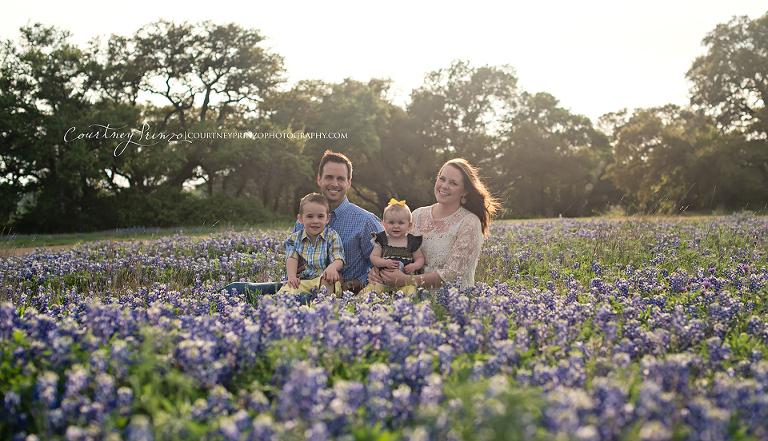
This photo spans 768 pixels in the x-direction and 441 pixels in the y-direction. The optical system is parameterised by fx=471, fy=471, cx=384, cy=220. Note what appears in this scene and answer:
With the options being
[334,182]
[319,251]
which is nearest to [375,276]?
[319,251]

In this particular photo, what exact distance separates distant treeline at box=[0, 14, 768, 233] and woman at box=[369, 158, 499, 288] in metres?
14.1

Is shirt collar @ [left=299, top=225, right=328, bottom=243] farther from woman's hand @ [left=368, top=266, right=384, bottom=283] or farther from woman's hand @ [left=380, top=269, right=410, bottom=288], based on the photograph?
woman's hand @ [left=380, top=269, right=410, bottom=288]

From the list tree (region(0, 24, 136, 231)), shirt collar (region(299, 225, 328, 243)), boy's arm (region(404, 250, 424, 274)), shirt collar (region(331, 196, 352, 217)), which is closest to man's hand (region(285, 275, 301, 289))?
shirt collar (region(299, 225, 328, 243))

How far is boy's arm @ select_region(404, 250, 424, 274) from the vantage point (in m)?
5.41

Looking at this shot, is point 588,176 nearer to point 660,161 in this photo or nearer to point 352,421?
point 660,161

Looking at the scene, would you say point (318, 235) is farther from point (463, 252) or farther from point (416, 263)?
point (463, 252)

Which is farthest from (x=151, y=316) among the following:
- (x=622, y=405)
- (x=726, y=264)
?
(x=726, y=264)

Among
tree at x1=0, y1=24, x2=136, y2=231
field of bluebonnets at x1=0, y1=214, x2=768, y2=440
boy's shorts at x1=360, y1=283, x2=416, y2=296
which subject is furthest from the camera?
tree at x1=0, y1=24, x2=136, y2=231

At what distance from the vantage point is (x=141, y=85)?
1267 inches

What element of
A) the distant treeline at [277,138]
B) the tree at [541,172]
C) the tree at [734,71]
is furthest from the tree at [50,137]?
the tree at [734,71]

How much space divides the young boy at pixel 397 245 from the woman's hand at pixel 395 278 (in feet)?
0.28

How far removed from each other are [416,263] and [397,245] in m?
0.32

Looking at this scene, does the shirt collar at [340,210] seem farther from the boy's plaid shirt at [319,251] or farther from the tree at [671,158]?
the tree at [671,158]

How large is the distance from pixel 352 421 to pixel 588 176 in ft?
157
